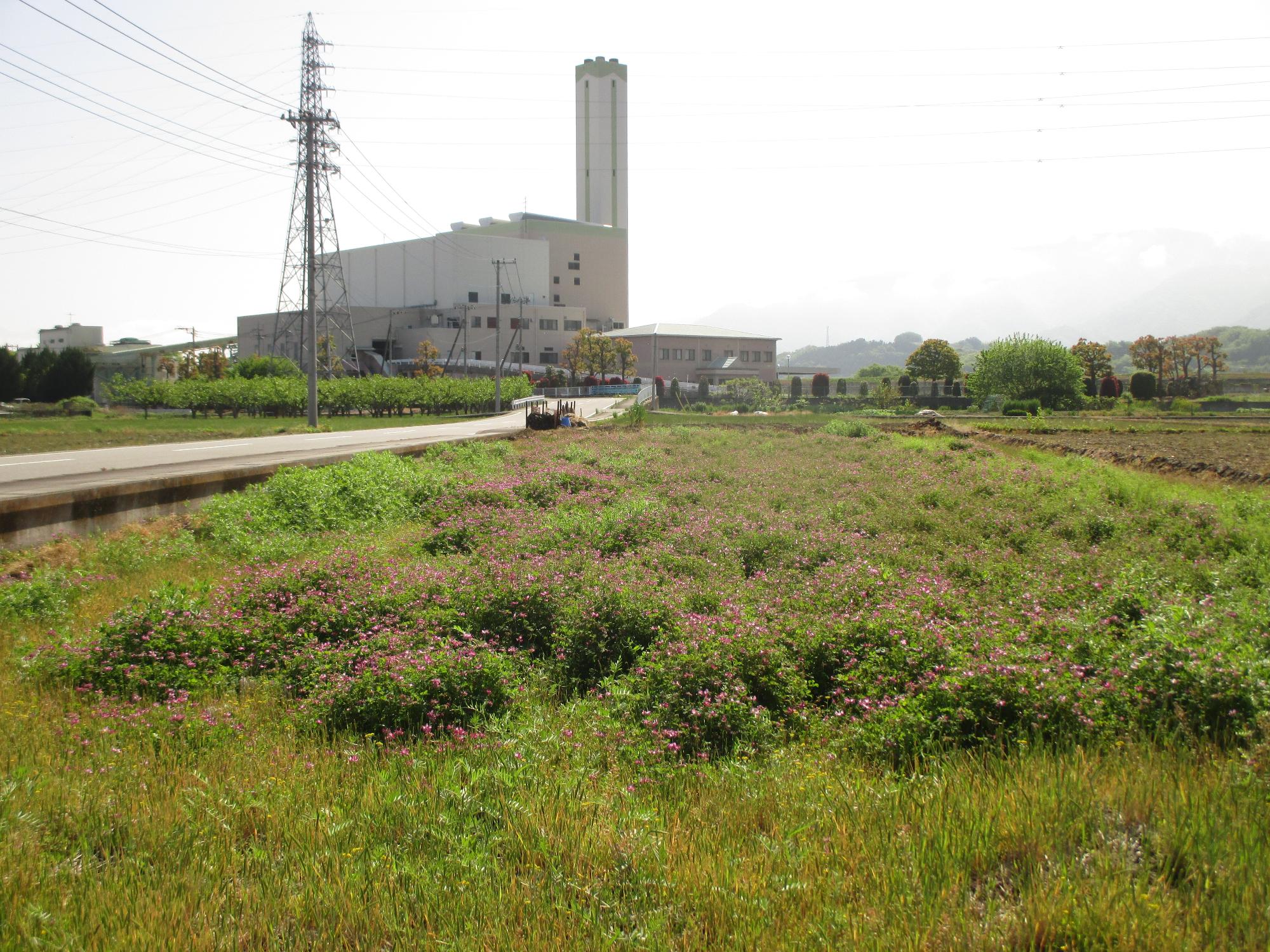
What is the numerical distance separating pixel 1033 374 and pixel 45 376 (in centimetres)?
6507

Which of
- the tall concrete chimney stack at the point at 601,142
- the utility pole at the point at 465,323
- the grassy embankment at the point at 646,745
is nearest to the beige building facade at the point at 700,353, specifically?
the utility pole at the point at 465,323

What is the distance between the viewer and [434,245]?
344 feet

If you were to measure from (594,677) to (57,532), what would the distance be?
8.11 metres

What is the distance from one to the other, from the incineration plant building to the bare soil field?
6369 centimetres

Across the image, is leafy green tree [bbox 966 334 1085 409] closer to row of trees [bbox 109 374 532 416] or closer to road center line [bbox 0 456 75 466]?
row of trees [bbox 109 374 532 416]

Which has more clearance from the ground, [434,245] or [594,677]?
[434,245]

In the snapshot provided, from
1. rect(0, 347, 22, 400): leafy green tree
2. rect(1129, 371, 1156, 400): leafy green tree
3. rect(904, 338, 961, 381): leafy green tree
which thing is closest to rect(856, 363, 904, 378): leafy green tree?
rect(904, 338, 961, 381): leafy green tree

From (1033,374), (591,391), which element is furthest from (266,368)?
(1033,374)

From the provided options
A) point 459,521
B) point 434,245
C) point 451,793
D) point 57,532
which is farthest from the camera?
point 434,245

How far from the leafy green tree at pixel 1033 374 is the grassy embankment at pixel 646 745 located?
173ft

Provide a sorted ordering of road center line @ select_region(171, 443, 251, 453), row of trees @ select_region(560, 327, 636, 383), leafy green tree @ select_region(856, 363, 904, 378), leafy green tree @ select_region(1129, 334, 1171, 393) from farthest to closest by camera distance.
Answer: leafy green tree @ select_region(856, 363, 904, 378) < row of trees @ select_region(560, 327, 636, 383) < leafy green tree @ select_region(1129, 334, 1171, 393) < road center line @ select_region(171, 443, 251, 453)

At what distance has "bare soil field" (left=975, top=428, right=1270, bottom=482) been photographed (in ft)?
64.4

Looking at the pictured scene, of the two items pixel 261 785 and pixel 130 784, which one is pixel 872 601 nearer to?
pixel 261 785

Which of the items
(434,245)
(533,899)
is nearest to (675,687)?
(533,899)
